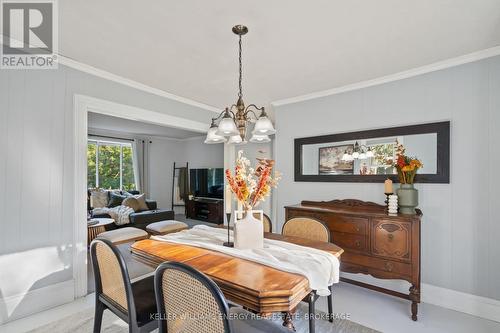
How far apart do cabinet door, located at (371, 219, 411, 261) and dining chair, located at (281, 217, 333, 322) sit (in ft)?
2.12

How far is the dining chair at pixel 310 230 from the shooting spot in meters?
2.27

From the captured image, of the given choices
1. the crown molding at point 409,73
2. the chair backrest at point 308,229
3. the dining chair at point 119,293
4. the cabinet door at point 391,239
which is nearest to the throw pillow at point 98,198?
the dining chair at point 119,293

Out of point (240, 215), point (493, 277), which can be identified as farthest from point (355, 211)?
point (240, 215)

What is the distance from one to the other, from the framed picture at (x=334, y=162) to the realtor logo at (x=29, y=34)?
3148 millimetres

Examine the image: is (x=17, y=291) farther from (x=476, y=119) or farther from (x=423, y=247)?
(x=476, y=119)

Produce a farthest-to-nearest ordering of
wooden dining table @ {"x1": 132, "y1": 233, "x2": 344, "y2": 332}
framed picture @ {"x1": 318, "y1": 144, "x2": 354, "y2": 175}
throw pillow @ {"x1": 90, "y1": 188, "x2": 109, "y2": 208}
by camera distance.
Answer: throw pillow @ {"x1": 90, "y1": 188, "x2": 109, "y2": 208} → framed picture @ {"x1": 318, "y1": 144, "x2": 354, "y2": 175} → wooden dining table @ {"x1": 132, "y1": 233, "x2": 344, "y2": 332}

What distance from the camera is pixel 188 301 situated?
111 centimetres

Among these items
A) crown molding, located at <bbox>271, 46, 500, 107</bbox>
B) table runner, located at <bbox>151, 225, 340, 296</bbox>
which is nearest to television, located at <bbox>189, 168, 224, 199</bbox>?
crown molding, located at <bbox>271, 46, 500, 107</bbox>

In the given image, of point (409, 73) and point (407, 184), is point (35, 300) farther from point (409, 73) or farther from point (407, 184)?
point (409, 73)

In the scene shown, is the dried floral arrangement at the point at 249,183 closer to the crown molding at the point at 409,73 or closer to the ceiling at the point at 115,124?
the crown molding at the point at 409,73

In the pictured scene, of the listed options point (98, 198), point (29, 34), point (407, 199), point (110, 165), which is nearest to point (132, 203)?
point (98, 198)

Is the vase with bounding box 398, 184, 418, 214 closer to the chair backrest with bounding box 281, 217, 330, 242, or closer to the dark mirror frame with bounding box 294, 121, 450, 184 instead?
the dark mirror frame with bounding box 294, 121, 450, 184

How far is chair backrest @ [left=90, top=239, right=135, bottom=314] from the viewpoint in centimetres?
142

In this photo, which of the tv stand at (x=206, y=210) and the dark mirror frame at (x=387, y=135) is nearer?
the dark mirror frame at (x=387, y=135)
